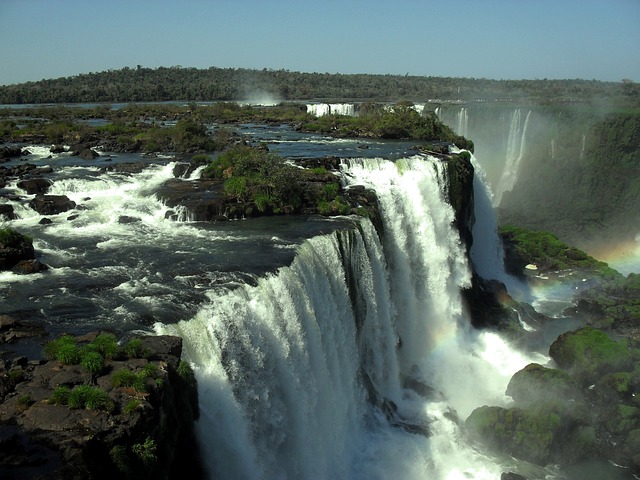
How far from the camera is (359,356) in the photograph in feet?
56.9

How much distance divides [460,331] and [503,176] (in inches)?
1118

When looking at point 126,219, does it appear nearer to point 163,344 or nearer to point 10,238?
point 10,238

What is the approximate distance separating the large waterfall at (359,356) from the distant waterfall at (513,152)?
24.1m

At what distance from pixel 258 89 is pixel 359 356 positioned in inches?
3450

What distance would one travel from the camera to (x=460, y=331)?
24.1 metres

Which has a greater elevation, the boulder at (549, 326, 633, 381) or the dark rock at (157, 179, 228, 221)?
the dark rock at (157, 179, 228, 221)

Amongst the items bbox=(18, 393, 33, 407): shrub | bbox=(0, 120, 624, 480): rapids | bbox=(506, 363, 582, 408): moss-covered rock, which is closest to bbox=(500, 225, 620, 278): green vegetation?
bbox=(0, 120, 624, 480): rapids

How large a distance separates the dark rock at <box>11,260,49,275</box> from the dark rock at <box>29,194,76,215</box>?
562 cm

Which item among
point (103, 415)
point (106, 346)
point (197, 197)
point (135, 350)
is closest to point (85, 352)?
point (106, 346)

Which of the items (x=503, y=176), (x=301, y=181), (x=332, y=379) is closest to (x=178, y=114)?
(x=503, y=176)

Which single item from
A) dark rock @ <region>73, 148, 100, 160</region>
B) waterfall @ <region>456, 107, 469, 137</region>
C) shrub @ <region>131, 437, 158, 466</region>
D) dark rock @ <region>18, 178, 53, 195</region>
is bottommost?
shrub @ <region>131, 437, 158, 466</region>

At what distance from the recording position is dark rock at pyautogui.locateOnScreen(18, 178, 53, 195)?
22.1m

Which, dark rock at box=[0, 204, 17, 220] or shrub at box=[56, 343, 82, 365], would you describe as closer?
shrub at box=[56, 343, 82, 365]

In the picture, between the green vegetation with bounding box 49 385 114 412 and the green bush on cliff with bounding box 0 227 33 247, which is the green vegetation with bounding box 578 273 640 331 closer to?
the green vegetation with bounding box 49 385 114 412
